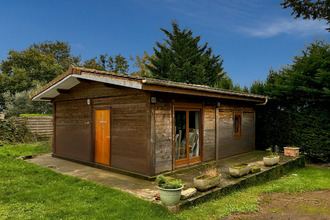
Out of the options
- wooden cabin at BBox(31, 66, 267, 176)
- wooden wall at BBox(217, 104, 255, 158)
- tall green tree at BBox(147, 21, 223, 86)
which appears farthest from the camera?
tall green tree at BBox(147, 21, 223, 86)

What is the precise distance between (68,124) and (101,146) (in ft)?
8.43

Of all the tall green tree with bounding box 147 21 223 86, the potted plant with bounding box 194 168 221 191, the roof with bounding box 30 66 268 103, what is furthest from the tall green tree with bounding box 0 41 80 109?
the potted plant with bounding box 194 168 221 191

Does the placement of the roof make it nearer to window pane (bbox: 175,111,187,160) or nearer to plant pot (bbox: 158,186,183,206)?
window pane (bbox: 175,111,187,160)

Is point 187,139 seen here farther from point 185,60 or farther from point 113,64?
point 113,64

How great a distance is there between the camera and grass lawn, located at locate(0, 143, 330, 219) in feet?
14.9

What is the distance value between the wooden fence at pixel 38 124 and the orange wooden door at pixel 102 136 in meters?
9.00

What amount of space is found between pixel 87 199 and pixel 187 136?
3790 mm

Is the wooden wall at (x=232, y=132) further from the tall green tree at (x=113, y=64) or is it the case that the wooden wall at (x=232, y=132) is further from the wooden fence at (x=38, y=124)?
the tall green tree at (x=113, y=64)

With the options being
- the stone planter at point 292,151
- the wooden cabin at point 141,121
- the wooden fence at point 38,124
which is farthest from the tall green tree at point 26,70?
the stone planter at point 292,151

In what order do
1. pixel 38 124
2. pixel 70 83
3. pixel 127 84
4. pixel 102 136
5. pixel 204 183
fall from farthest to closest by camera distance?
pixel 38 124 → pixel 70 83 → pixel 102 136 → pixel 127 84 → pixel 204 183

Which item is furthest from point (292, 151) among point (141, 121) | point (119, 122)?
point (119, 122)

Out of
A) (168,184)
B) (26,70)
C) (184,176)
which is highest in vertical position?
(26,70)

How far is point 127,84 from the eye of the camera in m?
6.14

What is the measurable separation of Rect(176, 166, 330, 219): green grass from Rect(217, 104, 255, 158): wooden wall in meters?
2.43
